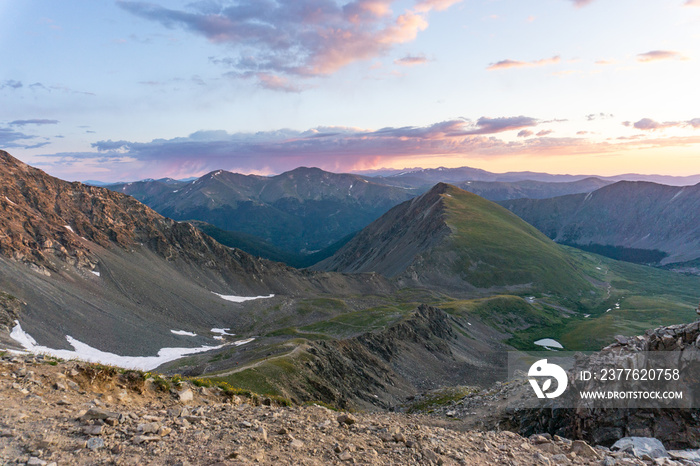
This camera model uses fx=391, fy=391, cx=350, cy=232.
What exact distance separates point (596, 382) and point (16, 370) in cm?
2850

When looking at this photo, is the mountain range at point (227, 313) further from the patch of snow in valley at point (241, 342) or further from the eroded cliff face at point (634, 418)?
the eroded cliff face at point (634, 418)

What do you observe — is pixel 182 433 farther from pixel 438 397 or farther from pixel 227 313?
pixel 227 313

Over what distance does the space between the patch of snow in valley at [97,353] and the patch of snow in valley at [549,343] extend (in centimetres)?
10372

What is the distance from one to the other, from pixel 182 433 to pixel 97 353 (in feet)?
280

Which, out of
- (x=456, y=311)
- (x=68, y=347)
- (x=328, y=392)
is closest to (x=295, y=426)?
(x=328, y=392)

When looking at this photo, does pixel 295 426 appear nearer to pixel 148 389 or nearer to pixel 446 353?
pixel 148 389

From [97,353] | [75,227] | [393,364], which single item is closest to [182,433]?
[393,364]

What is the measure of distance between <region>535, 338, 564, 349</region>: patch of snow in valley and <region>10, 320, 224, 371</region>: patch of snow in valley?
104 m

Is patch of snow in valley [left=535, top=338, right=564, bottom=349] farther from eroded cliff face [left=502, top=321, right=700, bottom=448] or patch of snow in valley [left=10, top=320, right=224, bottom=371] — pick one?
eroded cliff face [left=502, top=321, right=700, bottom=448]

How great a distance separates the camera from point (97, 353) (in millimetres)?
81500

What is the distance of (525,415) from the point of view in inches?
984

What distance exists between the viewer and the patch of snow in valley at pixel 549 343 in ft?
409

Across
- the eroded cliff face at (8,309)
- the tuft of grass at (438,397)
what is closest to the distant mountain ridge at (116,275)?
the eroded cliff face at (8,309)

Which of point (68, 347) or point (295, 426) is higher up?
point (295, 426)
